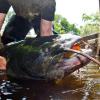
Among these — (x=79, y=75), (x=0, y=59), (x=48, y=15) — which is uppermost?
(x=48, y=15)

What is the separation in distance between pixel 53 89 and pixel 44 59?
43cm

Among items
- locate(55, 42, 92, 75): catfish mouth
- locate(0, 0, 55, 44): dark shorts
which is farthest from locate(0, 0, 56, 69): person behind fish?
locate(55, 42, 92, 75): catfish mouth

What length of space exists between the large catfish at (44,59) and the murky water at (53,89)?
0.42ft

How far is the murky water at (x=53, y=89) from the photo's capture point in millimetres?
3330

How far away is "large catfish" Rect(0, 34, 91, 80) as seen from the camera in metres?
3.80

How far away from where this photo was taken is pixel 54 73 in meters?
3.81

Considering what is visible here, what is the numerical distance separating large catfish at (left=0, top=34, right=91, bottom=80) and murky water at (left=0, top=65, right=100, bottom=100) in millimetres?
128

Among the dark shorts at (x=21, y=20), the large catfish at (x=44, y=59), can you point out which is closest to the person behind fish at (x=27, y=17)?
the dark shorts at (x=21, y=20)

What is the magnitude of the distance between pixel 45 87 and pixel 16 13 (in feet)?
7.70

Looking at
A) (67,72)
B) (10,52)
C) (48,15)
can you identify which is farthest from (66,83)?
(48,15)

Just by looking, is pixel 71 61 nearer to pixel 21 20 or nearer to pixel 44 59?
pixel 44 59

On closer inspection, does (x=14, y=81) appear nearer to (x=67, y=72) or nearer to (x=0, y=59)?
(x=0, y=59)

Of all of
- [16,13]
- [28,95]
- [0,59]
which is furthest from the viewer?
[16,13]

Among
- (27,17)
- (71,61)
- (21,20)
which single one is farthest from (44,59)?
(21,20)
